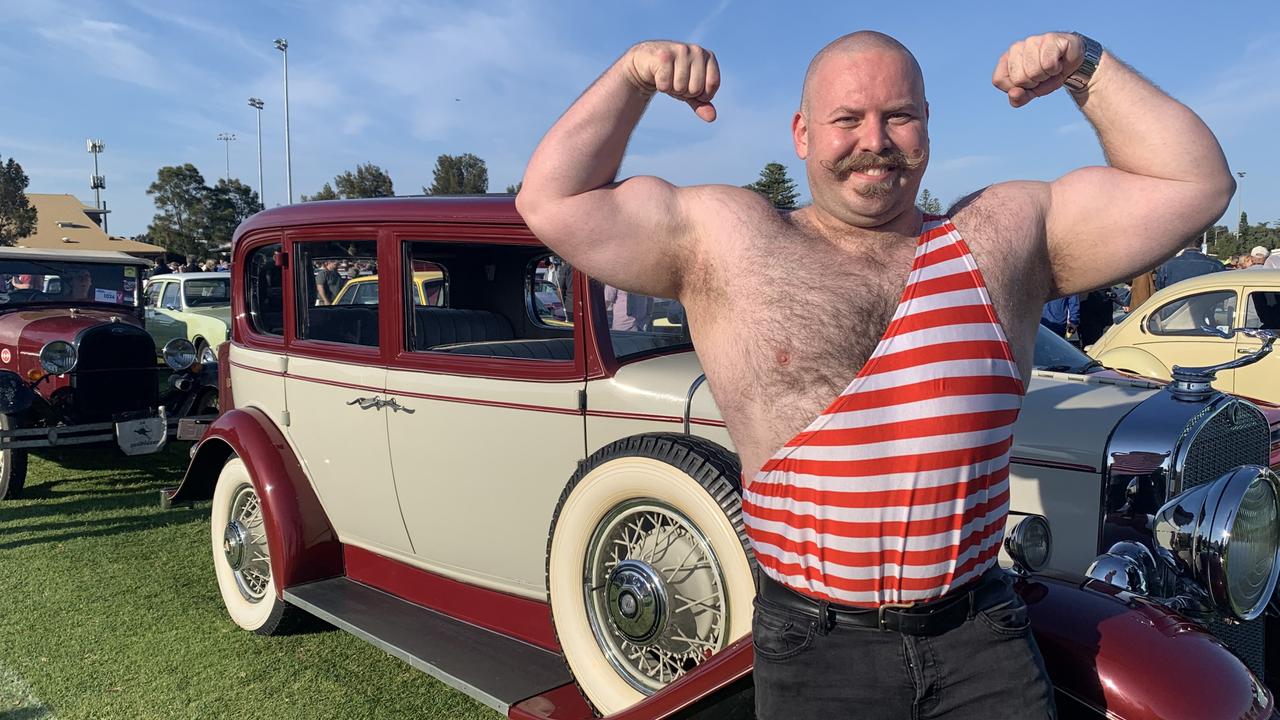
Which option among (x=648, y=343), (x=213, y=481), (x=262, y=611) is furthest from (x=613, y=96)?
(x=213, y=481)

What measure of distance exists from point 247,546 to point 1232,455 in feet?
12.9

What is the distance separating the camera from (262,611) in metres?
4.07

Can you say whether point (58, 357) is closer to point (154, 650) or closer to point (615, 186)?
point (154, 650)

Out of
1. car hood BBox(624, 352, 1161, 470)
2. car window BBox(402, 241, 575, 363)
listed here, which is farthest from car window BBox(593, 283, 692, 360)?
car window BBox(402, 241, 575, 363)

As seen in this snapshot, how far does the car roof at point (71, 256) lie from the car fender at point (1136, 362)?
8352mm

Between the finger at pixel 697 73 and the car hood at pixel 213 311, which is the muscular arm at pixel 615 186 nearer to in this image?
the finger at pixel 697 73

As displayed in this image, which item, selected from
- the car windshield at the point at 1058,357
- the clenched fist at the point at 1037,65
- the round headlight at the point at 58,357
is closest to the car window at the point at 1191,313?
the car windshield at the point at 1058,357

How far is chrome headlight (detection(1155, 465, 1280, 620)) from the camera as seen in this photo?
7.41 feet

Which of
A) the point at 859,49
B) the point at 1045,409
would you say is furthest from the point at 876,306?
the point at 1045,409

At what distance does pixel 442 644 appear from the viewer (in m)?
3.17

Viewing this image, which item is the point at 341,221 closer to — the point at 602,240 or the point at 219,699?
the point at 219,699

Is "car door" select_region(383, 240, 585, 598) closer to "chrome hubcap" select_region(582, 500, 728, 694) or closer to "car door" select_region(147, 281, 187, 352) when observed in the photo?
"chrome hubcap" select_region(582, 500, 728, 694)

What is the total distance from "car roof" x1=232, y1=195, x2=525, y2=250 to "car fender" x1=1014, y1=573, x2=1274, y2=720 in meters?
1.85

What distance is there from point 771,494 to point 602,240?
21.3 inches
